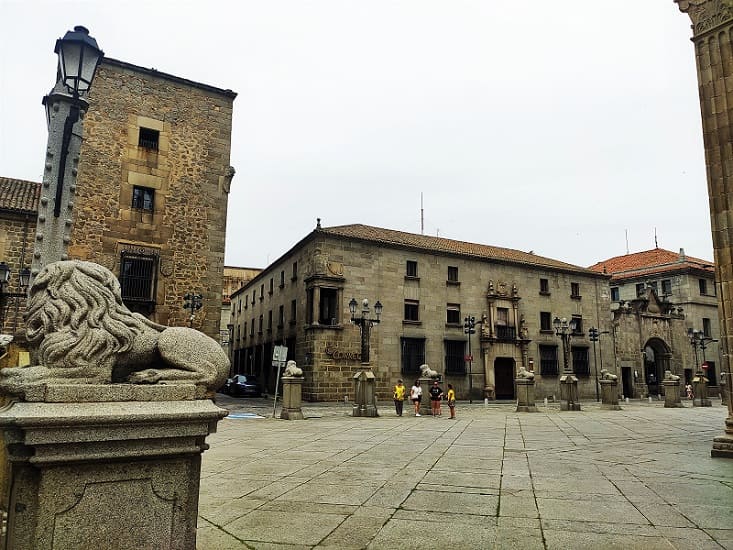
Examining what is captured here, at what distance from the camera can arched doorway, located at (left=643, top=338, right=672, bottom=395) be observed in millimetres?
37219

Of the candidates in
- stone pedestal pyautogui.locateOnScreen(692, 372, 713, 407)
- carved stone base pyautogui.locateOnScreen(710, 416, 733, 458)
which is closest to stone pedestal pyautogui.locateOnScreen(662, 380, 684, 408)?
stone pedestal pyautogui.locateOnScreen(692, 372, 713, 407)

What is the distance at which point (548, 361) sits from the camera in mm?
32438

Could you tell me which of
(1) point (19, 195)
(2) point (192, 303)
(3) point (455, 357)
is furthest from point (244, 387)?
(1) point (19, 195)

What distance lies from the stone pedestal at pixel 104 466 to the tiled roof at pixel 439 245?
24135 mm

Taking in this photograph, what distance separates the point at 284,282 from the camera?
32344 mm

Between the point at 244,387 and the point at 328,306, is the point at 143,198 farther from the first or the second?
the point at 244,387

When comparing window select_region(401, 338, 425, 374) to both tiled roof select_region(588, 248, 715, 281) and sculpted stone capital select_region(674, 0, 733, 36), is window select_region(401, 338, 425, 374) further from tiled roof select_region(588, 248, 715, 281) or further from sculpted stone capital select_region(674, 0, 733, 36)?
sculpted stone capital select_region(674, 0, 733, 36)

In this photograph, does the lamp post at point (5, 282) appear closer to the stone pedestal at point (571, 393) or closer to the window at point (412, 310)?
the window at point (412, 310)

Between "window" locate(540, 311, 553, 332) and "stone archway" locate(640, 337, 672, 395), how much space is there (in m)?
8.64

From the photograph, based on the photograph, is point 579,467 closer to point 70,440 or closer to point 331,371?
point 70,440

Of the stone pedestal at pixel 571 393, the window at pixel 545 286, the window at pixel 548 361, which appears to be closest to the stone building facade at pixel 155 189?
the stone pedestal at pixel 571 393

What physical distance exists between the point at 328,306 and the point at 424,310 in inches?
229

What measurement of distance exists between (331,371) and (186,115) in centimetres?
1369

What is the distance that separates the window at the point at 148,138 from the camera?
19031mm
